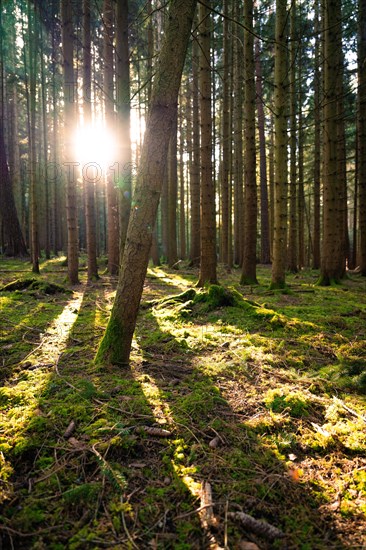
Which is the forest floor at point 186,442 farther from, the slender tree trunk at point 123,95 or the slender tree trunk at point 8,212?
the slender tree trunk at point 8,212

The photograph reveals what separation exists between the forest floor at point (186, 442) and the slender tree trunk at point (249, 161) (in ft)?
16.0

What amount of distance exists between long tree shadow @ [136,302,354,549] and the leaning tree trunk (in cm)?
53

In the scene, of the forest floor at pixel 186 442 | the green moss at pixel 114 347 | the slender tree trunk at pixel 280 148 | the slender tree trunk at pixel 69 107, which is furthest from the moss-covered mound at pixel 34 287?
the slender tree trunk at pixel 280 148

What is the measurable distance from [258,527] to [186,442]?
786mm

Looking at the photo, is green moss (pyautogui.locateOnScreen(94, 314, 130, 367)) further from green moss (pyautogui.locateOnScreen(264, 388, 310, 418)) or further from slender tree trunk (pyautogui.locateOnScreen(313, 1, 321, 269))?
slender tree trunk (pyautogui.locateOnScreen(313, 1, 321, 269))

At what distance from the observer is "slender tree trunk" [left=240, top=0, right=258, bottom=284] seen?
8.58 metres

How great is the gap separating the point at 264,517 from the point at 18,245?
19694 mm

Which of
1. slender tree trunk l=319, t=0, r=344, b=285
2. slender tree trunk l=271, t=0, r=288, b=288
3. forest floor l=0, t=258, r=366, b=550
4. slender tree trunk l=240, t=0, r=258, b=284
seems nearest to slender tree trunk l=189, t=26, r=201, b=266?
slender tree trunk l=240, t=0, r=258, b=284

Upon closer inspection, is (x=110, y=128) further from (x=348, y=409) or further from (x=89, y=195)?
(x=348, y=409)

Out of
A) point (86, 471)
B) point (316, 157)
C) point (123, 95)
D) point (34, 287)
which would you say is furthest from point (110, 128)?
point (316, 157)

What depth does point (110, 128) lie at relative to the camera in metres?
9.84

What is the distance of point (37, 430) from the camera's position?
2.38 metres

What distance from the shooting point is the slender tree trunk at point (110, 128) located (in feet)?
32.6

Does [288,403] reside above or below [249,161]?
below
